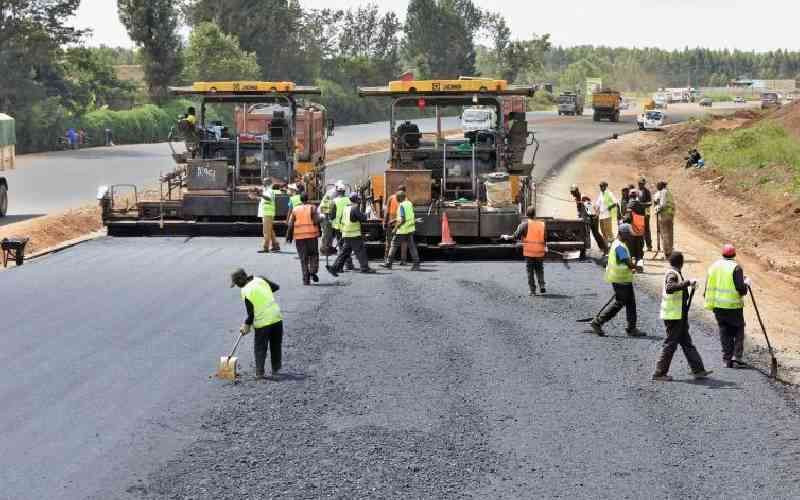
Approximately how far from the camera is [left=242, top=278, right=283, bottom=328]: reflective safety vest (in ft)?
51.3

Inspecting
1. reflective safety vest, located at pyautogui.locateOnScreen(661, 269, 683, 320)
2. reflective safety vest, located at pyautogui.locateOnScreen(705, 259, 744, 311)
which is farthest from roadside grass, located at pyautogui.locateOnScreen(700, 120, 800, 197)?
reflective safety vest, located at pyautogui.locateOnScreen(661, 269, 683, 320)

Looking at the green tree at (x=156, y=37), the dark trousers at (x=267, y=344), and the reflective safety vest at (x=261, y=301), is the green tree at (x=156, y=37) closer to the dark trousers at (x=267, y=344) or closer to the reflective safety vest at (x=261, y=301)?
the dark trousers at (x=267, y=344)

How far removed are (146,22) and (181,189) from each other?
51596mm

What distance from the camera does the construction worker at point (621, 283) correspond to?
18125 millimetres

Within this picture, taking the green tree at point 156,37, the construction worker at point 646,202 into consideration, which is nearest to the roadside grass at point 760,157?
the construction worker at point 646,202

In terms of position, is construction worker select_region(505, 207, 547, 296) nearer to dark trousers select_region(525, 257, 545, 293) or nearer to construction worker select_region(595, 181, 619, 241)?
dark trousers select_region(525, 257, 545, 293)

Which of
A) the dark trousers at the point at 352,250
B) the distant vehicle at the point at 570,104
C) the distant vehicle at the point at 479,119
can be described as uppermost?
the distant vehicle at the point at 570,104

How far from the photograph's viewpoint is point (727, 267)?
53.8 feet

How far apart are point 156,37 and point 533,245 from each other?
63992mm

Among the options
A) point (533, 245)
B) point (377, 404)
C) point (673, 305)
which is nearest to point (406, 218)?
point (533, 245)

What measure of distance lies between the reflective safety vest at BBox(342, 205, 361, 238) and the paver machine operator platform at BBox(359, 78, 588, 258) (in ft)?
5.57

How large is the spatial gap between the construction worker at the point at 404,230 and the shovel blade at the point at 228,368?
8.80m

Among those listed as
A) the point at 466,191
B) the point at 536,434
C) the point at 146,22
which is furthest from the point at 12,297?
the point at 146,22

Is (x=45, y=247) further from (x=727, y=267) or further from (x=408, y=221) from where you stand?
(x=727, y=267)
